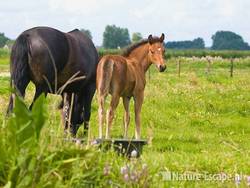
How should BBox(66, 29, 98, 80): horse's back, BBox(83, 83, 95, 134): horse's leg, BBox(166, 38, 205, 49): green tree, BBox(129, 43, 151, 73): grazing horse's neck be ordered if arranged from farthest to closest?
BBox(166, 38, 205, 49): green tree, BBox(83, 83, 95, 134): horse's leg, BBox(129, 43, 151, 73): grazing horse's neck, BBox(66, 29, 98, 80): horse's back

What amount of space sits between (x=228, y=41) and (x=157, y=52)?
143 metres

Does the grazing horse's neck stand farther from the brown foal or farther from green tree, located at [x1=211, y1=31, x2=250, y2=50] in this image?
green tree, located at [x1=211, y1=31, x2=250, y2=50]

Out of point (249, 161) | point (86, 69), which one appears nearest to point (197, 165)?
point (249, 161)

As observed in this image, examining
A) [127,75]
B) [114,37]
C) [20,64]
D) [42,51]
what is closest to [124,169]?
[20,64]

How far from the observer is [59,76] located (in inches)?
479

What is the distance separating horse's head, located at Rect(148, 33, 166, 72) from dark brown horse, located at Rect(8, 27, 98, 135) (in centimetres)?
113

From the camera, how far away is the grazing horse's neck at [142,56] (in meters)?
13.2

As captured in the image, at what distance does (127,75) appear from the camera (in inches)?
492

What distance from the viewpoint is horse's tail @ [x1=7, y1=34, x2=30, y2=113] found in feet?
36.4

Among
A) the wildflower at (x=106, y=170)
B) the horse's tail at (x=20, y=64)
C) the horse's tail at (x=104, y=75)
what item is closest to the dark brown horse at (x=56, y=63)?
the horse's tail at (x=20, y=64)

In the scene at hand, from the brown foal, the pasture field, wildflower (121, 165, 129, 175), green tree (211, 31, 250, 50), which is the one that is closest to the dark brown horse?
the brown foal

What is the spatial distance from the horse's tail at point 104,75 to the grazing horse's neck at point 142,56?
1120 mm

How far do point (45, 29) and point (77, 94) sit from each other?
1949 millimetres

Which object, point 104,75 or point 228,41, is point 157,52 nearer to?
point 104,75
